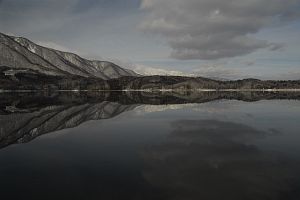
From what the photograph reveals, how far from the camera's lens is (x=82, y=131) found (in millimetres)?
47406

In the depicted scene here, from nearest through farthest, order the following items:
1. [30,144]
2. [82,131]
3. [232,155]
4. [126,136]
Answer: [232,155]
[30,144]
[126,136]
[82,131]

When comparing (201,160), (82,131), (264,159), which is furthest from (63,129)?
(264,159)

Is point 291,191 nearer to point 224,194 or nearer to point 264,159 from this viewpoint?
point 224,194

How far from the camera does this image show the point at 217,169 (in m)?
24.7

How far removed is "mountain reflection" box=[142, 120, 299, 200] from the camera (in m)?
19.2

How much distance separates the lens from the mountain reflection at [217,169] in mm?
19203

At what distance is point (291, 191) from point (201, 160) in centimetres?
930

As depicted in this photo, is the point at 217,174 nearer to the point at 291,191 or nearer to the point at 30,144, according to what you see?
the point at 291,191

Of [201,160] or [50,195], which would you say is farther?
[201,160]

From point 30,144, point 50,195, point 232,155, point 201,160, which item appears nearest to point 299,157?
point 232,155

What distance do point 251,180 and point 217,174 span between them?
92.2 inches

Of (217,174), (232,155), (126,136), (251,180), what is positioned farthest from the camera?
A: (126,136)

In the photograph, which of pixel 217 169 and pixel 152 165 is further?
pixel 152 165

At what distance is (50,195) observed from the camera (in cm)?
1862
